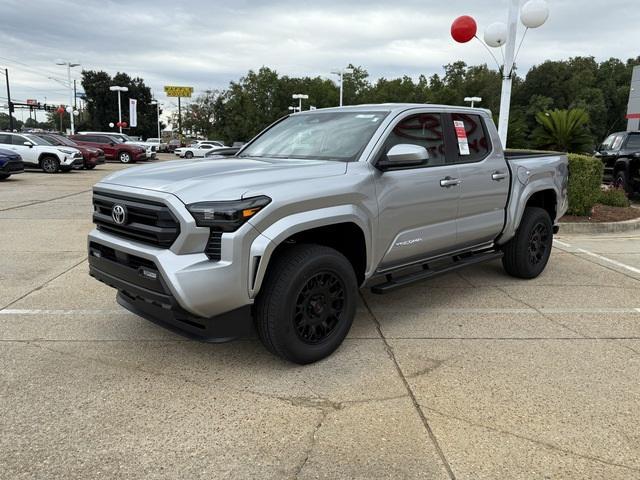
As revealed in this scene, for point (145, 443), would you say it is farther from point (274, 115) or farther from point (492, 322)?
point (274, 115)

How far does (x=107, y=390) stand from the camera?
329 cm

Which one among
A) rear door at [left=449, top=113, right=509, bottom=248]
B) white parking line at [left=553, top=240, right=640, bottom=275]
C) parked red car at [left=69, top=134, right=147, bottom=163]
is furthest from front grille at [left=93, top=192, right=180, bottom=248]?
parked red car at [left=69, top=134, right=147, bottom=163]

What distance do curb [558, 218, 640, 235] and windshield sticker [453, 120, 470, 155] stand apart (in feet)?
17.5

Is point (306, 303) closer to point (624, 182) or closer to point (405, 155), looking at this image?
point (405, 155)

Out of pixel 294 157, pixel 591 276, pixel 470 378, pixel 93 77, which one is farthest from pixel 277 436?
pixel 93 77

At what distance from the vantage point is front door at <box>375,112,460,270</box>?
4027mm

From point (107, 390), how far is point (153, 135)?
9578 centimetres

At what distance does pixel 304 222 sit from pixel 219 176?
63 centimetres

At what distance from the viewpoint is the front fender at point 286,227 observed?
3.19 m

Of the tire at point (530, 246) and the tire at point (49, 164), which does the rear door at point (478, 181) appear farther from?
the tire at point (49, 164)

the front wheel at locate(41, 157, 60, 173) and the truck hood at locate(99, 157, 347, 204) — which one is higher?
the truck hood at locate(99, 157, 347, 204)

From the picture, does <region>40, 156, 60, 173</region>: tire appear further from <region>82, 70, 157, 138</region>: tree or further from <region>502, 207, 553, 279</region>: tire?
<region>82, 70, 157, 138</region>: tree

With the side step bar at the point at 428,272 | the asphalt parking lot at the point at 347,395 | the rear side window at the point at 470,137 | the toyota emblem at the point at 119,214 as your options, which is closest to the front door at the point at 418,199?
the side step bar at the point at 428,272

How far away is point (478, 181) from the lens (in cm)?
487
